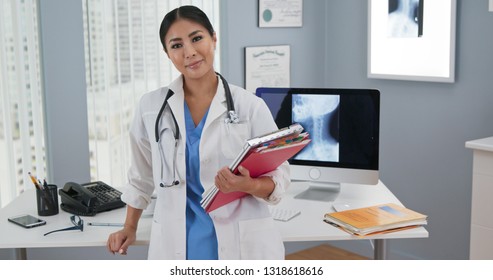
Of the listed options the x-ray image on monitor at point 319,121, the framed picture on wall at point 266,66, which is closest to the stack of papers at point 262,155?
the x-ray image on monitor at point 319,121

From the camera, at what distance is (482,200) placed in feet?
9.77

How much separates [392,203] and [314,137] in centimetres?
44

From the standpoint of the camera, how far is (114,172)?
350cm

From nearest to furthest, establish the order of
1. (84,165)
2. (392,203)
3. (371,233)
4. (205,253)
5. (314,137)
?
(205,253), (371,233), (392,203), (314,137), (84,165)

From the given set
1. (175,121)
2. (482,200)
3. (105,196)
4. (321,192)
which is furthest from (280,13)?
(175,121)

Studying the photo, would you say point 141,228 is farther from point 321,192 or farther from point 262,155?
point 321,192

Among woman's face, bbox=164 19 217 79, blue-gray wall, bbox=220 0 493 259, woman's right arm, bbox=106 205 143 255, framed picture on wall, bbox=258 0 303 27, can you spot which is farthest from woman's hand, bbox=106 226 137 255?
framed picture on wall, bbox=258 0 303 27

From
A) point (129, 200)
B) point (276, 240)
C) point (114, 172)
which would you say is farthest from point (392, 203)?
point (114, 172)

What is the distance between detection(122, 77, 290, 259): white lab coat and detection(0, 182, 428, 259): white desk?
0.19 m

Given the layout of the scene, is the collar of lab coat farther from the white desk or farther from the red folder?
the white desk

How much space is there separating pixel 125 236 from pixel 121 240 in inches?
0.8

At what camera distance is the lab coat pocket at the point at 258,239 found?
2064 millimetres

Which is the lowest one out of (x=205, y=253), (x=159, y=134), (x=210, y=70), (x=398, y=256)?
(x=398, y=256)

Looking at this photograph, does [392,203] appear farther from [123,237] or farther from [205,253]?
[123,237]
